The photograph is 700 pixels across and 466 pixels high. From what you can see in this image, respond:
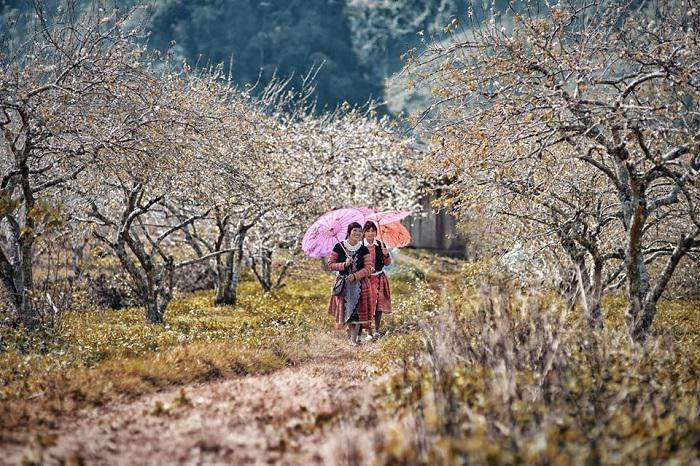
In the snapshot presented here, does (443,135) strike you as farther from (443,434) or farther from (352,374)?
(443,434)

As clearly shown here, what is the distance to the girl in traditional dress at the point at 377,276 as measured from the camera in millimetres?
10898

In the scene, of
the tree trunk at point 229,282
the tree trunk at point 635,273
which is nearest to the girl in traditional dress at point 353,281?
the tree trunk at point 635,273

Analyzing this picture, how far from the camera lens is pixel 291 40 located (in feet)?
208

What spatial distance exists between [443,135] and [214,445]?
17.0 ft

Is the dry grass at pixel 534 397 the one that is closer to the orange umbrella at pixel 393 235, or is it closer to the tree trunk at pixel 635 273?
the tree trunk at pixel 635 273

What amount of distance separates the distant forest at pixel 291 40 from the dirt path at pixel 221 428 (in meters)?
54.4

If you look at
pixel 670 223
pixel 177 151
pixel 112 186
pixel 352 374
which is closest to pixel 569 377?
pixel 352 374

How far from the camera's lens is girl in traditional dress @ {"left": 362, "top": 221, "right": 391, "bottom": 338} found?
429 inches

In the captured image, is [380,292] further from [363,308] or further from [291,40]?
[291,40]

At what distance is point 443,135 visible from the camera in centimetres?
898

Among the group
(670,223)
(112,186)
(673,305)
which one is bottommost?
(673,305)

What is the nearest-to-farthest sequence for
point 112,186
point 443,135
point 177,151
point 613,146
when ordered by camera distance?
point 613,146, point 443,135, point 177,151, point 112,186

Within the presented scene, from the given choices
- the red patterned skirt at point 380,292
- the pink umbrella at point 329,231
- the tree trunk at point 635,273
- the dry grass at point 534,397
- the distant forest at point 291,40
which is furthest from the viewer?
the distant forest at point 291,40

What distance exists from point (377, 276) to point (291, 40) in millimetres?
55376
